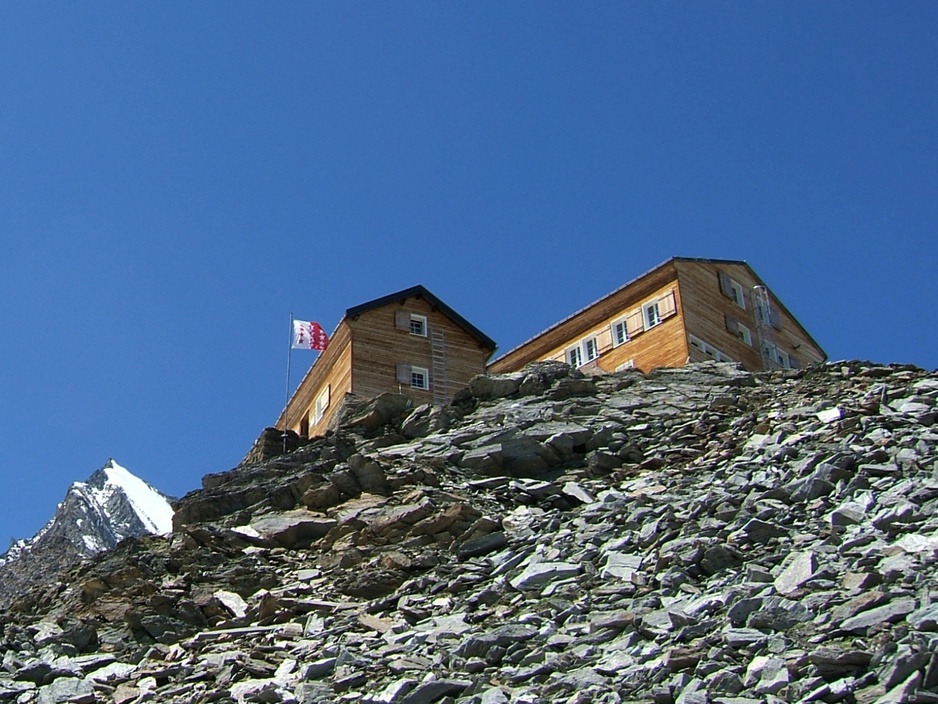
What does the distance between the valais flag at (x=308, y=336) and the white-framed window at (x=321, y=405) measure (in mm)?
2166

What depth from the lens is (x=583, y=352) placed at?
203 ft

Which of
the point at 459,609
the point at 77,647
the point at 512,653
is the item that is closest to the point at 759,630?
the point at 512,653

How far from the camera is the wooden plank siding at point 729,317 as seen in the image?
58062 millimetres

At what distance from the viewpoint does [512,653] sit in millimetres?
24750

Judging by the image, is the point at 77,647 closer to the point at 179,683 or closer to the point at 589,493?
the point at 179,683

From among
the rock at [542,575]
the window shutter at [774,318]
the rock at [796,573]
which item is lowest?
the rock at [796,573]

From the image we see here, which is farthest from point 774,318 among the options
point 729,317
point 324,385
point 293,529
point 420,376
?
point 293,529

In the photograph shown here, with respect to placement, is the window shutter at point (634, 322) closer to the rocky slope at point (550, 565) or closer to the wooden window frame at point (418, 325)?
the wooden window frame at point (418, 325)

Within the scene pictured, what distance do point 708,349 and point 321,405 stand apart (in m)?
17.3

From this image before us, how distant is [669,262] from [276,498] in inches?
1057

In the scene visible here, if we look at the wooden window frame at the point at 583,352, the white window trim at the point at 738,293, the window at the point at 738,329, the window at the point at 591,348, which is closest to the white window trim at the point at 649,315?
the wooden window frame at the point at 583,352

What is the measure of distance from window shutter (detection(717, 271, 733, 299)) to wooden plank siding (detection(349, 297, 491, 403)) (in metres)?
11.1

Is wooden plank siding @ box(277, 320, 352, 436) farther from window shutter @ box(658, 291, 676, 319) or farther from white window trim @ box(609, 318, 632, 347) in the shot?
window shutter @ box(658, 291, 676, 319)

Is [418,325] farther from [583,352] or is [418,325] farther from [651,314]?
[651,314]
